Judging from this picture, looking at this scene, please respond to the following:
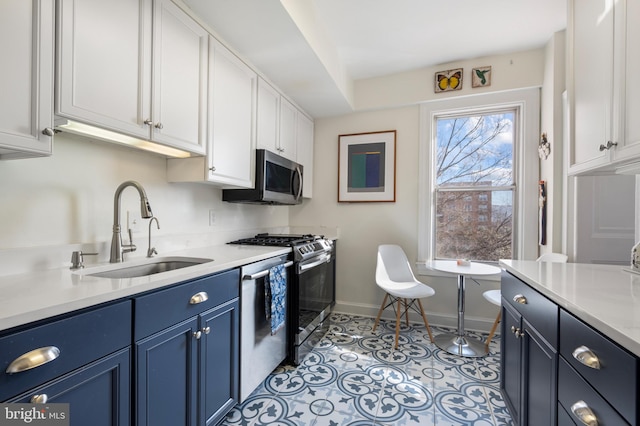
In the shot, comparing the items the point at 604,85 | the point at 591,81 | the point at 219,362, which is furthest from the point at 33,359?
the point at 591,81

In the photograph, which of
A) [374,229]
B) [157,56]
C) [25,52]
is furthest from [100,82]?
[374,229]

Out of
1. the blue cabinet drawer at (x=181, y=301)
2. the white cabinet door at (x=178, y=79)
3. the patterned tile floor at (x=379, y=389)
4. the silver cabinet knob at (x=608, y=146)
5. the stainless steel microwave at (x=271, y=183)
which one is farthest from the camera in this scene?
the stainless steel microwave at (x=271, y=183)

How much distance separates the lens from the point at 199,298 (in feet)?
4.20

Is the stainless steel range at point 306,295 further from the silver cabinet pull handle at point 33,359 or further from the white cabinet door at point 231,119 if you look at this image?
the silver cabinet pull handle at point 33,359

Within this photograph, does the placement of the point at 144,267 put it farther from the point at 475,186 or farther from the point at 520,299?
the point at 475,186

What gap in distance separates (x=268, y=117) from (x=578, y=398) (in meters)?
2.44

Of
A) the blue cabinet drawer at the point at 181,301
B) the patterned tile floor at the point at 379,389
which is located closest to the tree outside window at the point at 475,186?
the patterned tile floor at the point at 379,389

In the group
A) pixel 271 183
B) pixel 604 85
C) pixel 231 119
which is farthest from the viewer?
pixel 271 183

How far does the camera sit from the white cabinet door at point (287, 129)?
267cm

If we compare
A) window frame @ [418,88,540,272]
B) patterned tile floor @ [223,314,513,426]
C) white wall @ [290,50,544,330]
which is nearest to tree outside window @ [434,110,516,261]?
window frame @ [418,88,540,272]

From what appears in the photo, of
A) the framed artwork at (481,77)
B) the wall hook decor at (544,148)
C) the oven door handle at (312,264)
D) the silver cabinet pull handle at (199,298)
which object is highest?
the framed artwork at (481,77)

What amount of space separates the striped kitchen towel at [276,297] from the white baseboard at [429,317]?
4.75 ft

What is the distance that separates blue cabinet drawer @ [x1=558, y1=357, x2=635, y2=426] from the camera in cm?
71

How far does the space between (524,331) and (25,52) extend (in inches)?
88.3
